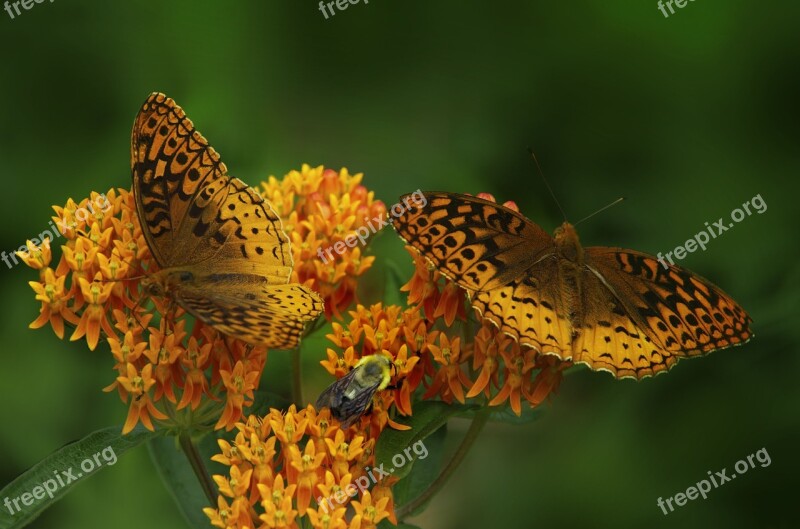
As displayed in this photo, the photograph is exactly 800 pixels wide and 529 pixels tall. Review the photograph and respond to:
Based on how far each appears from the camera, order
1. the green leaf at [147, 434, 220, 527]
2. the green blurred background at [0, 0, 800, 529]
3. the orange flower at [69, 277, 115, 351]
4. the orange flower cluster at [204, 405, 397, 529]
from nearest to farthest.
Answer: the orange flower cluster at [204, 405, 397, 529] → the orange flower at [69, 277, 115, 351] → the green leaf at [147, 434, 220, 527] → the green blurred background at [0, 0, 800, 529]

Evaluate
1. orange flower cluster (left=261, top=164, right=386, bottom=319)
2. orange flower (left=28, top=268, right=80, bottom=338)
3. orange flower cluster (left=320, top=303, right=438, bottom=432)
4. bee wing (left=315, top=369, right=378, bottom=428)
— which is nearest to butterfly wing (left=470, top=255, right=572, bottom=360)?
orange flower cluster (left=320, top=303, right=438, bottom=432)

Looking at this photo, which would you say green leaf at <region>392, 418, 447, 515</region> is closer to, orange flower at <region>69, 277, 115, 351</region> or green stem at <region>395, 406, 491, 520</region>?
green stem at <region>395, 406, 491, 520</region>

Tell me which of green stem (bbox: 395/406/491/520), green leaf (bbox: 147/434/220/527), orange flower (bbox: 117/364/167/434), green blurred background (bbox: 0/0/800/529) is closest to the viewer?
orange flower (bbox: 117/364/167/434)

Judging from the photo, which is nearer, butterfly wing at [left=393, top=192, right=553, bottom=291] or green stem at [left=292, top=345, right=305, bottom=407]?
butterfly wing at [left=393, top=192, right=553, bottom=291]

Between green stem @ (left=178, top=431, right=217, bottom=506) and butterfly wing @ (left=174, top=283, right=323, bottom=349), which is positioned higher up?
butterfly wing @ (left=174, top=283, right=323, bottom=349)

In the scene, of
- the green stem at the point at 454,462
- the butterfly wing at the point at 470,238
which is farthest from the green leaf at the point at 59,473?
the butterfly wing at the point at 470,238

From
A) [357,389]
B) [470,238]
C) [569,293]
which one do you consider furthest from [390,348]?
[569,293]

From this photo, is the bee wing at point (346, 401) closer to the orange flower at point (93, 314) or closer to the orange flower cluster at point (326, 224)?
the orange flower cluster at point (326, 224)
